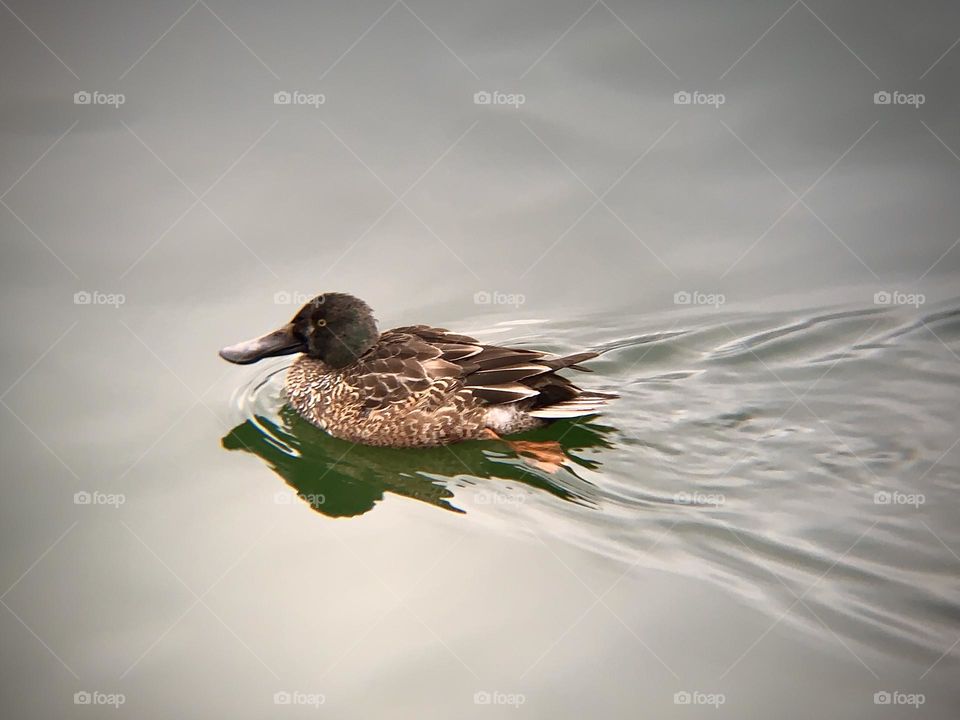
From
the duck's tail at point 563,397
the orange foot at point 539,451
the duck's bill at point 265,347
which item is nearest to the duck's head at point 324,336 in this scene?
the duck's bill at point 265,347

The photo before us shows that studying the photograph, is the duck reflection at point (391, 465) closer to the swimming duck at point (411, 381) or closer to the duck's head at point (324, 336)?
the swimming duck at point (411, 381)

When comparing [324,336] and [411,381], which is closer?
[411,381]

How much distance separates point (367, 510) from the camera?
808 cm

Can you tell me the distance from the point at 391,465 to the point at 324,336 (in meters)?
1.23

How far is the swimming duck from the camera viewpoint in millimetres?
8602

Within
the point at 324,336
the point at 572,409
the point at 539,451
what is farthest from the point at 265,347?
the point at 572,409

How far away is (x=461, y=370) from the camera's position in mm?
8742

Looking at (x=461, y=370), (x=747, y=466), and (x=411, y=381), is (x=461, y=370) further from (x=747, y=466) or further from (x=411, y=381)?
(x=747, y=466)

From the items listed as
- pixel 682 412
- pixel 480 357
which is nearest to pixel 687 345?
pixel 682 412

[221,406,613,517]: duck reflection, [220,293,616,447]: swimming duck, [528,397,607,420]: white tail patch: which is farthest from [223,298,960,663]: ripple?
[528,397,607,420]: white tail patch

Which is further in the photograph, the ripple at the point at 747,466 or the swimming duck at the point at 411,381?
the swimming duck at the point at 411,381

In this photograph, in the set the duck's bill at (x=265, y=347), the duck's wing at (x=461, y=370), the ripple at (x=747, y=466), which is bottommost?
the ripple at (x=747, y=466)

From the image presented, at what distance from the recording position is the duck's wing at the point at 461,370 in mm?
8578

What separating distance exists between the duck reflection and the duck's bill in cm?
54
